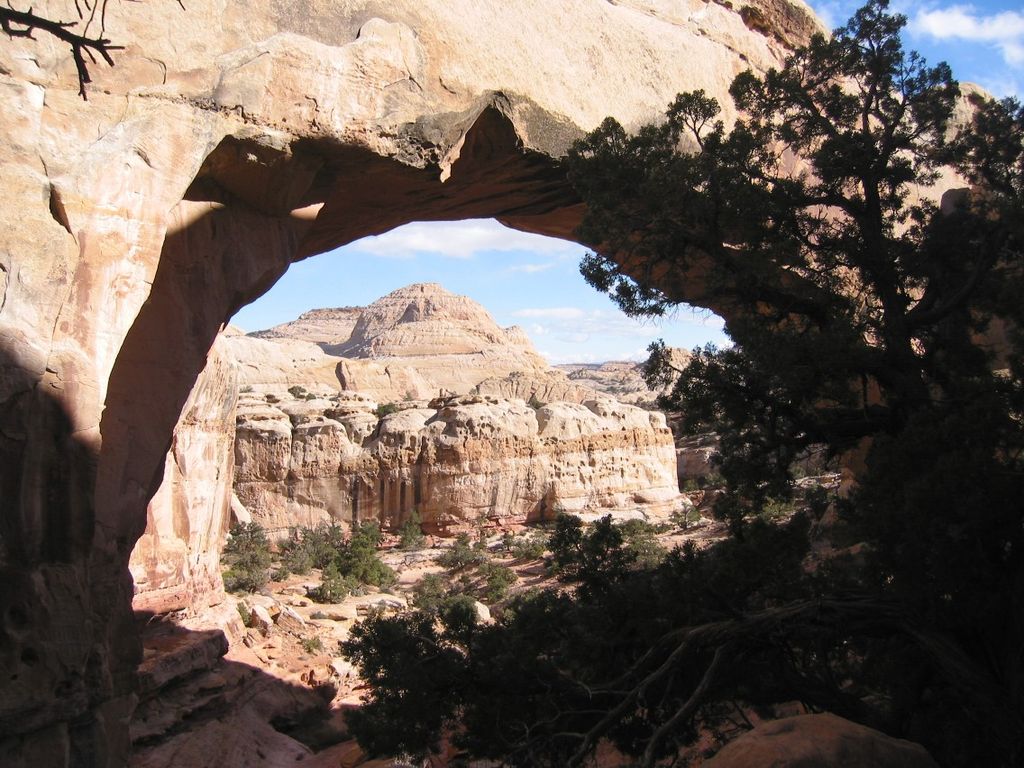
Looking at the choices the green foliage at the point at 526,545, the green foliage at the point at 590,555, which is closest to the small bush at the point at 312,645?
the green foliage at the point at 526,545

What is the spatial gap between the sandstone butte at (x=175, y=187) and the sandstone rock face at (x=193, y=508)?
163 inches

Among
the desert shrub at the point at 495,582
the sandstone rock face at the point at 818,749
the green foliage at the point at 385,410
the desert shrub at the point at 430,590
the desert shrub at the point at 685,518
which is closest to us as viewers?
the sandstone rock face at the point at 818,749

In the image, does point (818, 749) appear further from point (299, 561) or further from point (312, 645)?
point (299, 561)

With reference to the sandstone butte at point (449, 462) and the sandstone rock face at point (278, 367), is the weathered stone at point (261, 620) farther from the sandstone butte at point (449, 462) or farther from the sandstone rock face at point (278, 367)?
the sandstone rock face at point (278, 367)

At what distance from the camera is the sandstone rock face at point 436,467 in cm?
2677

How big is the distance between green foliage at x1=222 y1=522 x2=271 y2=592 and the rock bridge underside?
9529 millimetres

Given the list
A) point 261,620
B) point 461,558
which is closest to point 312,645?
point 261,620

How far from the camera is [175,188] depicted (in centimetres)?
739

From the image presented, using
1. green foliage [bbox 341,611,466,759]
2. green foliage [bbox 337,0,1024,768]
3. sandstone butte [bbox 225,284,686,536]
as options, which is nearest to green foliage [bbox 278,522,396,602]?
sandstone butte [bbox 225,284,686,536]

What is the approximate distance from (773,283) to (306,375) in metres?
48.9

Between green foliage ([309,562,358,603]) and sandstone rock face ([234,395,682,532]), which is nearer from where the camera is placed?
green foliage ([309,562,358,603])

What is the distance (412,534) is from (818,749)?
2255cm

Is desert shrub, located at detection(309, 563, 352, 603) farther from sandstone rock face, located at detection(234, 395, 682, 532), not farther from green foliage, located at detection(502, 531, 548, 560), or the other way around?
sandstone rock face, located at detection(234, 395, 682, 532)

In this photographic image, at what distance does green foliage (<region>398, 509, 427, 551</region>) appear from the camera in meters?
25.8
